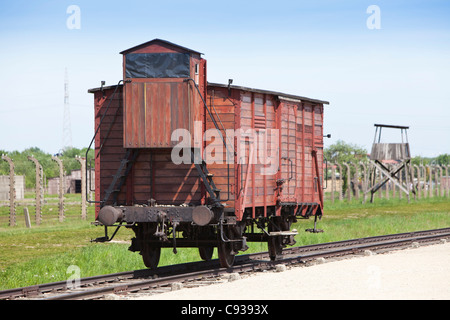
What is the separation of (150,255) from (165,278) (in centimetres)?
261

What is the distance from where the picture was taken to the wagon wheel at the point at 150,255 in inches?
630

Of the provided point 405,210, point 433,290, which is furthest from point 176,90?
point 405,210

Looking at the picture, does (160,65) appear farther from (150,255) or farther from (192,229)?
(150,255)

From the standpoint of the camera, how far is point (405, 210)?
4241 cm

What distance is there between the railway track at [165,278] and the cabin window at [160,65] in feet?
14.0

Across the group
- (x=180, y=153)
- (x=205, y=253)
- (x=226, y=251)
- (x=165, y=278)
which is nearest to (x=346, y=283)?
(x=226, y=251)

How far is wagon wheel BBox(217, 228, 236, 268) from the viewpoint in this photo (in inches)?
605

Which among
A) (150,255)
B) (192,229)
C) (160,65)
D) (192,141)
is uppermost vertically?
(160,65)

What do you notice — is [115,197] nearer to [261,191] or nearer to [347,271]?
[261,191]

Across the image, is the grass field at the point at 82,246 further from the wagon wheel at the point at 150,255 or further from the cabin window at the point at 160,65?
the cabin window at the point at 160,65

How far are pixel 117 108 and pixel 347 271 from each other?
6.30 m

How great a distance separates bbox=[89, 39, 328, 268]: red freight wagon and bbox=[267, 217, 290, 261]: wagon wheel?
114 centimetres

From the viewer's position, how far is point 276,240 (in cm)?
1803

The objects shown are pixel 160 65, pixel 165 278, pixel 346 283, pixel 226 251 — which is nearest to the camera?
pixel 346 283
